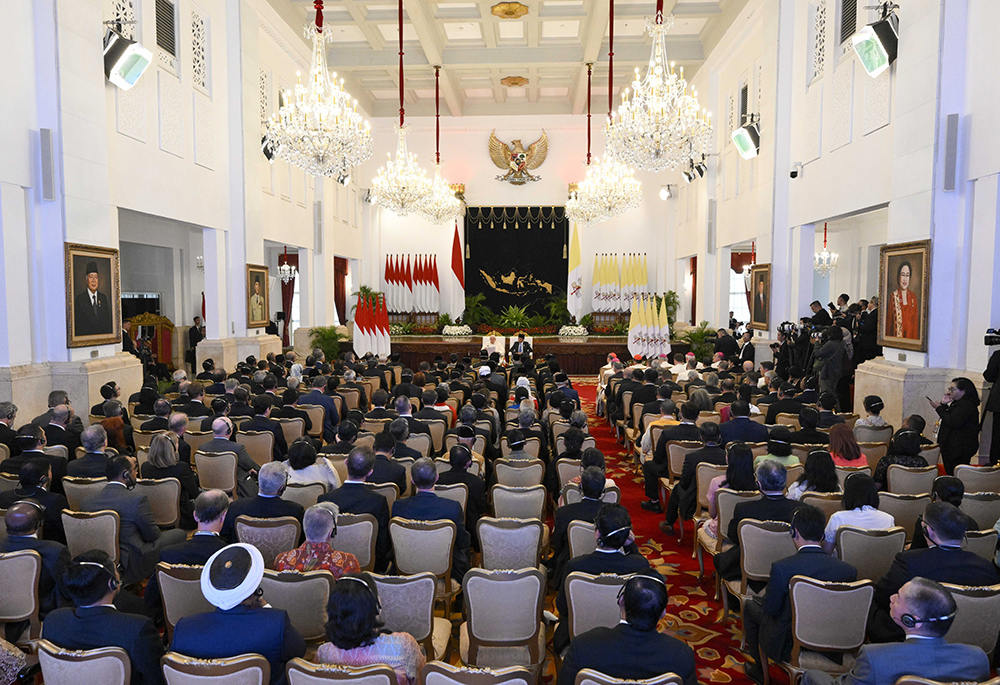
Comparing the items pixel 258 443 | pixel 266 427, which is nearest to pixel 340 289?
pixel 266 427

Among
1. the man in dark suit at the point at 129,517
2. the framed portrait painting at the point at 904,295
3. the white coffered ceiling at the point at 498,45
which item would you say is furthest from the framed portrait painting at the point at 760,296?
the man in dark suit at the point at 129,517

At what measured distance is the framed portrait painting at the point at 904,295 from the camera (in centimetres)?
764

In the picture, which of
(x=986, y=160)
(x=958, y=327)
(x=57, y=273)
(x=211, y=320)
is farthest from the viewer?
(x=211, y=320)

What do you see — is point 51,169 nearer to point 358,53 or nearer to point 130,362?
point 130,362

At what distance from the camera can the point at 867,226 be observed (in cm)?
1797

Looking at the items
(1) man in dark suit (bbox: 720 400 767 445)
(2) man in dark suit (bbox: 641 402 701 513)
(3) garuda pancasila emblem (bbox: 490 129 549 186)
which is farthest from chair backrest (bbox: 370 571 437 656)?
(3) garuda pancasila emblem (bbox: 490 129 549 186)

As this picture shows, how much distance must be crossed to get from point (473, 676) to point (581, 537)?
166cm

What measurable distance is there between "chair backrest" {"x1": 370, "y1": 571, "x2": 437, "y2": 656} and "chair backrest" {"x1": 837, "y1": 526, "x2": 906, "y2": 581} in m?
2.19

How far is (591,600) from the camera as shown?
3.06 m

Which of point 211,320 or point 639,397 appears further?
point 211,320

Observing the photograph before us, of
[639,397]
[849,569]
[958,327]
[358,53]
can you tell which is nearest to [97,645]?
[849,569]

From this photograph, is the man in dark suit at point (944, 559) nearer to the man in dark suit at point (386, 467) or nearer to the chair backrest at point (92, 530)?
the man in dark suit at point (386, 467)

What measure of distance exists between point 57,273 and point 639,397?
7182 millimetres

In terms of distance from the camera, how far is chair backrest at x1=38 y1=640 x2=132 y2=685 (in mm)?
2418
